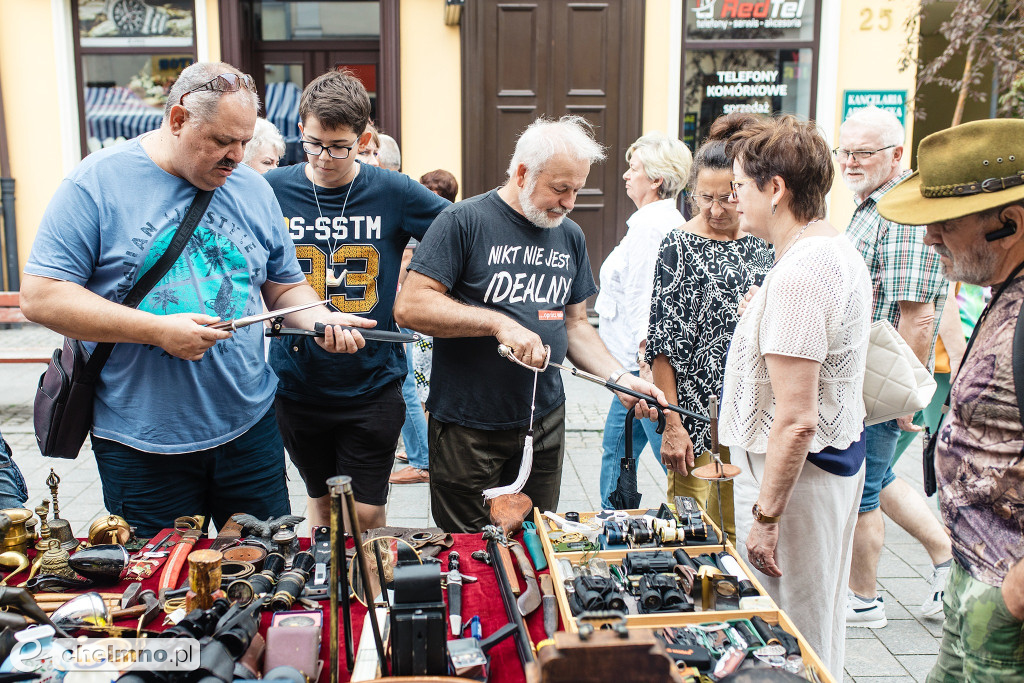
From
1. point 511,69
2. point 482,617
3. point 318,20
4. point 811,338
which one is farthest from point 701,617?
point 318,20

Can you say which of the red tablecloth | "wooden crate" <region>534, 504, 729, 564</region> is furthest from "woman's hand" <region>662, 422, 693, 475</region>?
the red tablecloth

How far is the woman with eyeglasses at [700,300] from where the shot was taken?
3.04 m

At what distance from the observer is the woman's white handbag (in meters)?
2.45

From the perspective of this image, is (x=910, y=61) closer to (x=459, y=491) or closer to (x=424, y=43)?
(x=424, y=43)

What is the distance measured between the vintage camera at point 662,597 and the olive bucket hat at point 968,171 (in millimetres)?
969

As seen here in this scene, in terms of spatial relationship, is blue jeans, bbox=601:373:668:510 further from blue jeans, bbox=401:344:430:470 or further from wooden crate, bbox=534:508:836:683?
wooden crate, bbox=534:508:836:683

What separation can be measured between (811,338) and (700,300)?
1121mm

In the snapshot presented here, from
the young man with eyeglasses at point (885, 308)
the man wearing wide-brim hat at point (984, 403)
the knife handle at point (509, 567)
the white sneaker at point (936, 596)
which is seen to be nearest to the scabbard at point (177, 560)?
the knife handle at point (509, 567)

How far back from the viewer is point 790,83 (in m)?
7.88

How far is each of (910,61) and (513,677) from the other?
7672 millimetres

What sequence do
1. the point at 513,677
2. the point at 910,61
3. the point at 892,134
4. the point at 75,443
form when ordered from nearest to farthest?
the point at 513,677 < the point at 75,443 < the point at 892,134 < the point at 910,61

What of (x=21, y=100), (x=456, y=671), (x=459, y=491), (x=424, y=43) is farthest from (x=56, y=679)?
(x=21, y=100)

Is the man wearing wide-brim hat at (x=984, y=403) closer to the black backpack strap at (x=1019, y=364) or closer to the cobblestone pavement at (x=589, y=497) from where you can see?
the black backpack strap at (x=1019, y=364)

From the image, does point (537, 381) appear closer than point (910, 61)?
Yes
